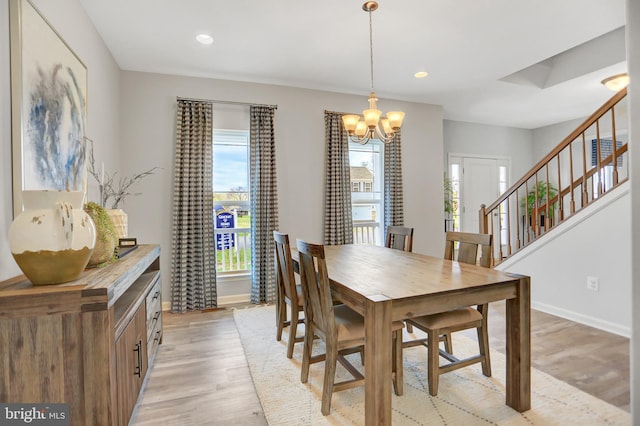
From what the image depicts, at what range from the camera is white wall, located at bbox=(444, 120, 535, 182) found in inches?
245

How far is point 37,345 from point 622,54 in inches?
206

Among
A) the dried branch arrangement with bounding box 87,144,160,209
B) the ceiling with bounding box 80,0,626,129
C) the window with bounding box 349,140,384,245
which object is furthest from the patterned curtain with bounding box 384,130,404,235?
the dried branch arrangement with bounding box 87,144,160,209

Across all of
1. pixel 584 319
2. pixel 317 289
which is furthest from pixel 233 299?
pixel 584 319

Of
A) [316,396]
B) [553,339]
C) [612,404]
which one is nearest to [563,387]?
[612,404]

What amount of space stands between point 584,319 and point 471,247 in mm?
1804

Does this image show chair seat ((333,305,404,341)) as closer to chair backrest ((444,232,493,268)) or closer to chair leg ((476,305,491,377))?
chair leg ((476,305,491,377))

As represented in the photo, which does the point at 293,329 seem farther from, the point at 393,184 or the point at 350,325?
the point at 393,184

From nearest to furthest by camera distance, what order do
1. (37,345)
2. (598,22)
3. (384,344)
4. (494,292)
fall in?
(37,345), (384,344), (494,292), (598,22)

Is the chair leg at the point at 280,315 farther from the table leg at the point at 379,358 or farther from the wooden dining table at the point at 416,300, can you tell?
the table leg at the point at 379,358

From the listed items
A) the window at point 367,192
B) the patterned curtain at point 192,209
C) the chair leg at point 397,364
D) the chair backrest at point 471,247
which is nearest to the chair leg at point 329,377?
the chair leg at point 397,364

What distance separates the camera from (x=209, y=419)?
1.84m

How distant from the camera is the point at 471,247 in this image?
8.11 ft

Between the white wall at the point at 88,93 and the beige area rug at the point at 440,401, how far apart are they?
162cm

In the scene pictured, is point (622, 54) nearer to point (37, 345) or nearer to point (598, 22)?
point (598, 22)
